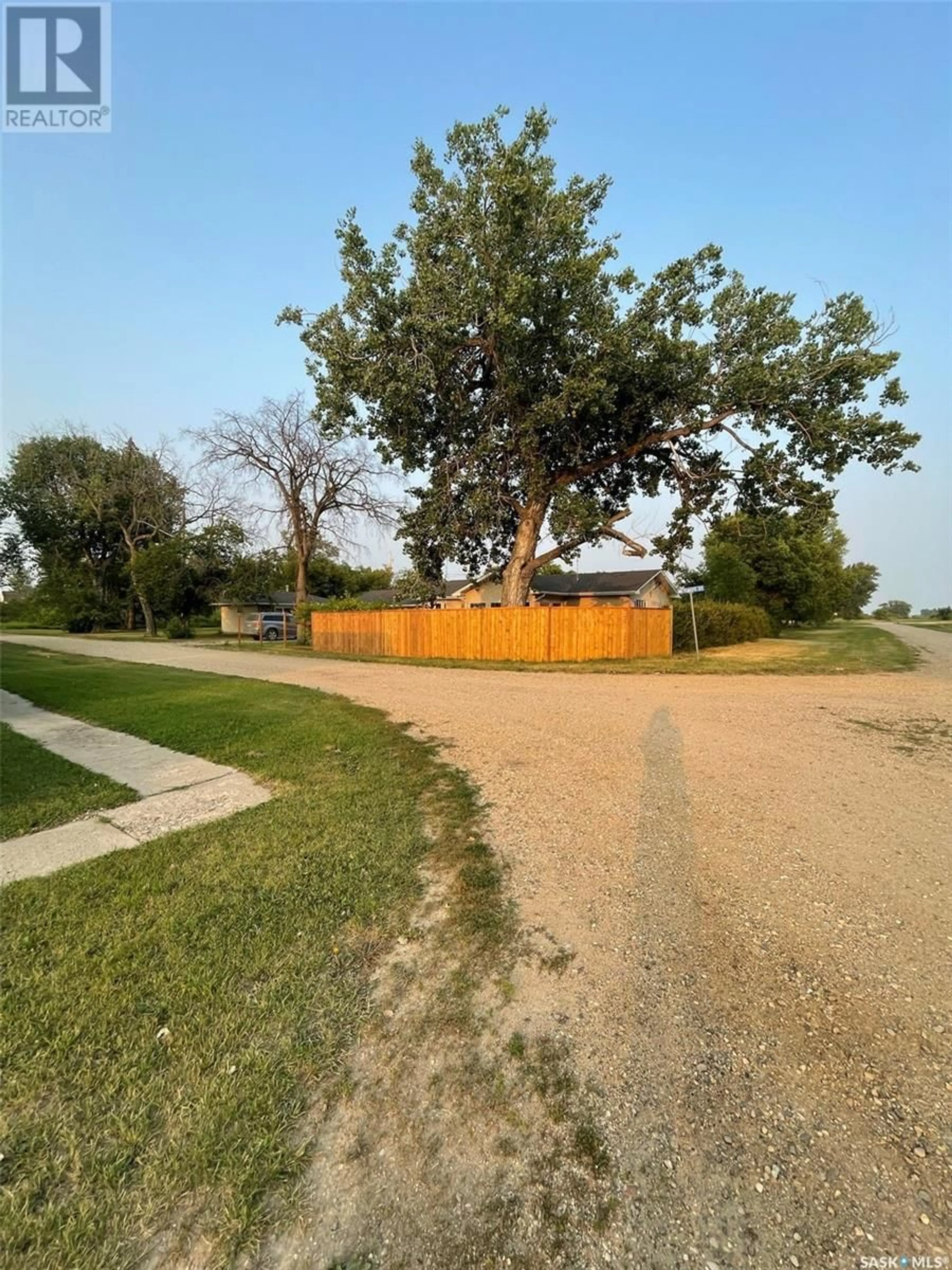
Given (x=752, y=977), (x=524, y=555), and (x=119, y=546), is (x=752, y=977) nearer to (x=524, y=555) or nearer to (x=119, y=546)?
(x=524, y=555)

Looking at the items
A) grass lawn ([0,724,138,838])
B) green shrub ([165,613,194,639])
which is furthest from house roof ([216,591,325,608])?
grass lawn ([0,724,138,838])

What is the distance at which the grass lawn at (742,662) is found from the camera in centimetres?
1338

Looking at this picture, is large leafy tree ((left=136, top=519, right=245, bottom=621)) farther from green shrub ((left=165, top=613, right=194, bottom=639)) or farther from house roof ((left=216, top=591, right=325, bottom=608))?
green shrub ((left=165, top=613, right=194, bottom=639))

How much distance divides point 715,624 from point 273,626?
2529cm

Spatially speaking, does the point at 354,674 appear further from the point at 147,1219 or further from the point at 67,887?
the point at 147,1219

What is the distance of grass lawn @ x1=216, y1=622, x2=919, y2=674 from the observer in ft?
43.9

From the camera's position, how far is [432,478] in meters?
18.0

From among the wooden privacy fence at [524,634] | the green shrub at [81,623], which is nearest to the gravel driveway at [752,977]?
the wooden privacy fence at [524,634]

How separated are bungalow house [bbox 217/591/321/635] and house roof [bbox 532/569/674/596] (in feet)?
54.9

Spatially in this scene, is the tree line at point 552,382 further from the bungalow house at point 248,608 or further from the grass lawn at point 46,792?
the bungalow house at point 248,608

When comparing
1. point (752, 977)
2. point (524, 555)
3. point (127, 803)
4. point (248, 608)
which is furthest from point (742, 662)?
point (248, 608)

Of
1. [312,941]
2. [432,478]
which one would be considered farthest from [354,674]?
[312,941]

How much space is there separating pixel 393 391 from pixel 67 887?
14897mm

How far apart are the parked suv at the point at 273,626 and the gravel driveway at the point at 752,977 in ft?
92.6
